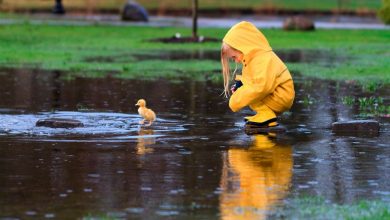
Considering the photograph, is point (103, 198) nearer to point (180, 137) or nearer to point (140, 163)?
point (140, 163)

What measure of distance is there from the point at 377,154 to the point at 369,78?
1123cm

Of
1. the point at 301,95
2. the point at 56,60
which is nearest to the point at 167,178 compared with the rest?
the point at 301,95

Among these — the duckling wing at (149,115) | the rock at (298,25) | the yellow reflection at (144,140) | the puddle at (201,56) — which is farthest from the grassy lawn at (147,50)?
the yellow reflection at (144,140)

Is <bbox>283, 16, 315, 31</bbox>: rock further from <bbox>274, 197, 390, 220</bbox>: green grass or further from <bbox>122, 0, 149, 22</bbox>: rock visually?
<bbox>274, 197, 390, 220</bbox>: green grass

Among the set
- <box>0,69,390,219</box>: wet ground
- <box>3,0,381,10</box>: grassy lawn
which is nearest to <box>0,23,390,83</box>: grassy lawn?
<box>0,69,390,219</box>: wet ground

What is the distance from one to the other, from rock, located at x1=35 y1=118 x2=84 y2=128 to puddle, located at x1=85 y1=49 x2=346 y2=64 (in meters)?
13.8

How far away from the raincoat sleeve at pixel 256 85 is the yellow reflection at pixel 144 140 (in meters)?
1.16

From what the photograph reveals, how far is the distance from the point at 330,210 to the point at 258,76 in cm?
561

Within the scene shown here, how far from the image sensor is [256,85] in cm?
1480

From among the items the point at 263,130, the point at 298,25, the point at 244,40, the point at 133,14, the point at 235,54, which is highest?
the point at 244,40

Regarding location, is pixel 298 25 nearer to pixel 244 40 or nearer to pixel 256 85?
pixel 244 40

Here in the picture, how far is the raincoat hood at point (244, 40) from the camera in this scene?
14.9 metres

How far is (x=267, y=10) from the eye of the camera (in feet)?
196

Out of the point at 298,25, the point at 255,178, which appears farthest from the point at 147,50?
the point at 255,178
